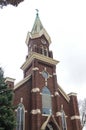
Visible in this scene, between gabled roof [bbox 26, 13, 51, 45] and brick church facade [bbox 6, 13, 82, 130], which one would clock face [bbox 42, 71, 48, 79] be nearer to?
brick church facade [bbox 6, 13, 82, 130]

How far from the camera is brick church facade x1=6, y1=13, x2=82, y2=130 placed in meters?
24.1

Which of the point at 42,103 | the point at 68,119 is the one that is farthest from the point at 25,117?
the point at 68,119

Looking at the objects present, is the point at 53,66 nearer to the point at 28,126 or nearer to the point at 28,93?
the point at 28,93

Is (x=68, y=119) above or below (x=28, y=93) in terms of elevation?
below

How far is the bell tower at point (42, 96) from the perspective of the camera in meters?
24.2

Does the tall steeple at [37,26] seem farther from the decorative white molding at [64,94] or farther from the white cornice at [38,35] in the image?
the decorative white molding at [64,94]

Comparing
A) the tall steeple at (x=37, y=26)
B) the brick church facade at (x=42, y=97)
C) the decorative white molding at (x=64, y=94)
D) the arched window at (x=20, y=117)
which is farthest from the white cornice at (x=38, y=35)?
the arched window at (x=20, y=117)

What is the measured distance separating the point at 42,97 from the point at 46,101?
65 cm

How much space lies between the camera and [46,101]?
85.4 feet

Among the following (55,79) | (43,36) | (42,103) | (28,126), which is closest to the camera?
(28,126)

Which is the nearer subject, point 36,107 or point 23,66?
point 36,107

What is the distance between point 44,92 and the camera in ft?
87.2

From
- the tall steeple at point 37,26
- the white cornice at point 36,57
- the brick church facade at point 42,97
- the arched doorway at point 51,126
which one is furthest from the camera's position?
the tall steeple at point 37,26

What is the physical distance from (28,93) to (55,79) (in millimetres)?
4144
